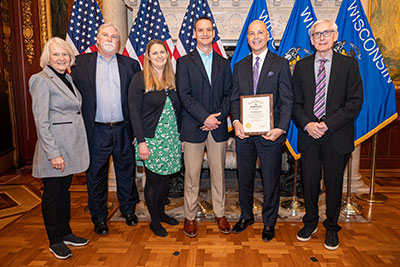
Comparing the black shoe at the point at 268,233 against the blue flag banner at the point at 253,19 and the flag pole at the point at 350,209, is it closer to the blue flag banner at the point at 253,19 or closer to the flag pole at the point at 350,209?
the flag pole at the point at 350,209

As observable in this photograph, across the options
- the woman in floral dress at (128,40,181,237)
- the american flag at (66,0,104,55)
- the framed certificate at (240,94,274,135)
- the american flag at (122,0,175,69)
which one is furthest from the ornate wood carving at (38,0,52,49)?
the framed certificate at (240,94,274,135)

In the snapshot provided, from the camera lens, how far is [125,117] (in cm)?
309

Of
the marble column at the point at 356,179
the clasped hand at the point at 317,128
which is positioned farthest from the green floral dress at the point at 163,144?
the marble column at the point at 356,179

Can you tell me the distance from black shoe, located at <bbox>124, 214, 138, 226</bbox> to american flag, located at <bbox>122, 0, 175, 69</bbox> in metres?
1.77

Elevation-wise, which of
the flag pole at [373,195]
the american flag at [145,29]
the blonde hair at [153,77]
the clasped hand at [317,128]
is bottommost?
the flag pole at [373,195]

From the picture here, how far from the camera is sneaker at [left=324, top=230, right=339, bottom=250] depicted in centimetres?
281

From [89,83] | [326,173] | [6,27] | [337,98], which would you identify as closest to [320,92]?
[337,98]

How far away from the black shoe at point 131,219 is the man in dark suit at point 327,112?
1.70 metres

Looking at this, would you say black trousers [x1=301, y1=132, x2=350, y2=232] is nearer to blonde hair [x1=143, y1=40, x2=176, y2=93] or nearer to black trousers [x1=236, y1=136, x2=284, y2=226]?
black trousers [x1=236, y1=136, x2=284, y2=226]

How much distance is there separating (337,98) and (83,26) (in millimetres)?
2866

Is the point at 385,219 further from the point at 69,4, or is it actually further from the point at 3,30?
the point at 3,30

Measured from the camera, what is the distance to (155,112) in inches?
113

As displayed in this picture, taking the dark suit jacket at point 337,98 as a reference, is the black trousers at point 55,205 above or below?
below

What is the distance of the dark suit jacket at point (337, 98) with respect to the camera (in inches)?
104
